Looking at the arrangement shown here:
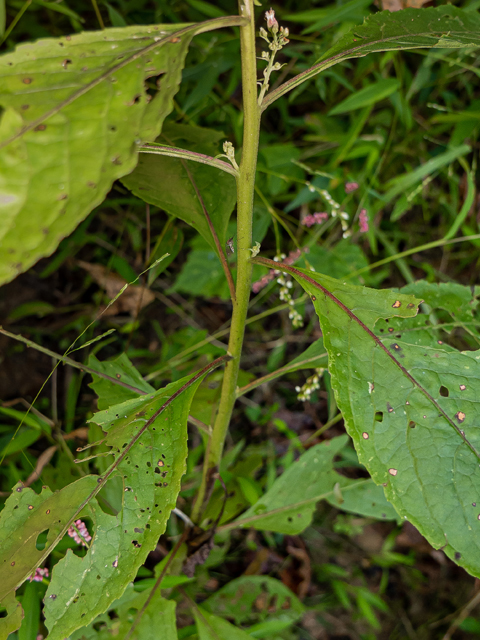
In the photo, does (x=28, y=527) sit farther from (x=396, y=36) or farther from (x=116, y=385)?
(x=396, y=36)

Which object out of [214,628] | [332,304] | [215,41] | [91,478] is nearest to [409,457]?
[332,304]

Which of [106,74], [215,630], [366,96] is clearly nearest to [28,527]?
[215,630]

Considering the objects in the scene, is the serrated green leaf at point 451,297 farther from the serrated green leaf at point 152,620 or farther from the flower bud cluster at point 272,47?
the serrated green leaf at point 152,620

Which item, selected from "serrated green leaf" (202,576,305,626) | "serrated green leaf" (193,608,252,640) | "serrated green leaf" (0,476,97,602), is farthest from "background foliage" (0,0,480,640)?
"serrated green leaf" (0,476,97,602)

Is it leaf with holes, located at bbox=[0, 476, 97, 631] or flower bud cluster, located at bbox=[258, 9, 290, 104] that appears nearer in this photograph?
flower bud cluster, located at bbox=[258, 9, 290, 104]

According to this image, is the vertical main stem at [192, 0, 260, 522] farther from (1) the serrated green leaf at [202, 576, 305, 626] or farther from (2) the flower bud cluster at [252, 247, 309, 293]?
(1) the serrated green leaf at [202, 576, 305, 626]
